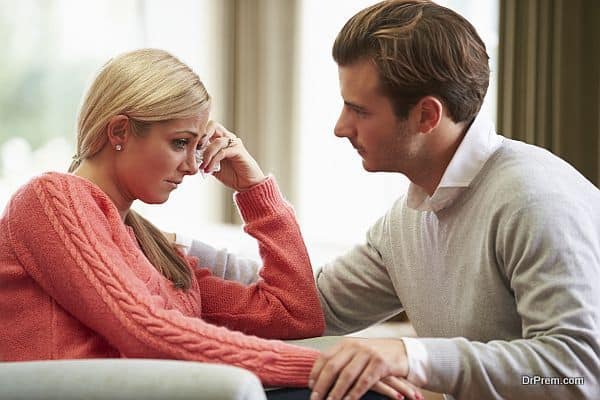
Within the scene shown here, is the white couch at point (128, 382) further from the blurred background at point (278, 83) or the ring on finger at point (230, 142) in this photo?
the blurred background at point (278, 83)

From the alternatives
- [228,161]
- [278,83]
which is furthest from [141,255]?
[278,83]

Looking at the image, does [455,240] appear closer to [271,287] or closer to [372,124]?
[372,124]

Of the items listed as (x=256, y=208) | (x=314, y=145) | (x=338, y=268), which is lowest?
(x=314, y=145)

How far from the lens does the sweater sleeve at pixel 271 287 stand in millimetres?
1919

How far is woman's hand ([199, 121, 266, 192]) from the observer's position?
1.91 m

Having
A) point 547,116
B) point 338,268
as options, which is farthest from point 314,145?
point 338,268

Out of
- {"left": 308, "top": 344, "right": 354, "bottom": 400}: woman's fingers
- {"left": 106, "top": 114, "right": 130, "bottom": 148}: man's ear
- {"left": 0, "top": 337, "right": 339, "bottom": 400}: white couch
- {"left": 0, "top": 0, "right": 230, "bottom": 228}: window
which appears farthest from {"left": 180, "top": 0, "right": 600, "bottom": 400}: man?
{"left": 0, "top": 0, "right": 230, "bottom": 228}: window

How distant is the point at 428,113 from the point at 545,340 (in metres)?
0.47

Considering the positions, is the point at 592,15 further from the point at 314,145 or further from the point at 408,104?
the point at 408,104

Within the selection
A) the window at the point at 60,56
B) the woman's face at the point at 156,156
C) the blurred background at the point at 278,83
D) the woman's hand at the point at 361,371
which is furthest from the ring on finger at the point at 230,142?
the window at the point at 60,56

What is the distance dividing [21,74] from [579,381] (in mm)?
3366

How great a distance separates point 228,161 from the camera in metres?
2.00

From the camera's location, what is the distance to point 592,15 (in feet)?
13.4

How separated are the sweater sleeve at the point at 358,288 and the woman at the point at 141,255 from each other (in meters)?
0.08
